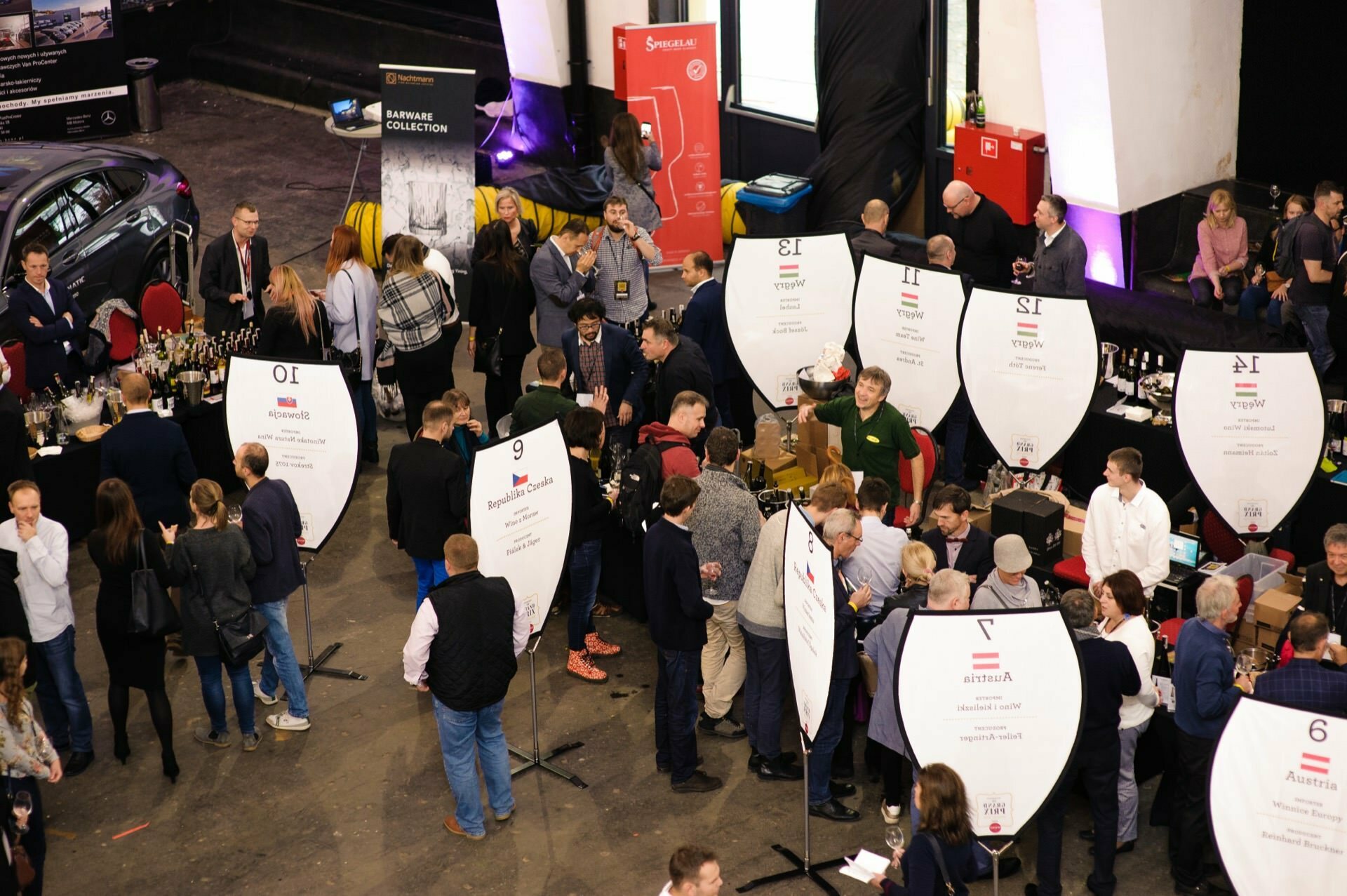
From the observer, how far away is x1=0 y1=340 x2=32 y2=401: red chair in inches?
374

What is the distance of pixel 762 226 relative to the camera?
1316 centimetres

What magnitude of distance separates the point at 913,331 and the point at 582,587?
8.36 feet

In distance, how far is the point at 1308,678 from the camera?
19.0 feet

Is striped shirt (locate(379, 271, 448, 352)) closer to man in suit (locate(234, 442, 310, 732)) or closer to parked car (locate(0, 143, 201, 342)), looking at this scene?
man in suit (locate(234, 442, 310, 732))

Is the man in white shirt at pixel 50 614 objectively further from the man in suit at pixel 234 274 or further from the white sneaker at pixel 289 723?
the man in suit at pixel 234 274

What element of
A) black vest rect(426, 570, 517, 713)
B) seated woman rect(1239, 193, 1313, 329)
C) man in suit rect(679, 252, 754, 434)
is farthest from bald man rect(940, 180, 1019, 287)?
black vest rect(426, 570, 517, 713)

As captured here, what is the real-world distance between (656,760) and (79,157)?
688 centimetres

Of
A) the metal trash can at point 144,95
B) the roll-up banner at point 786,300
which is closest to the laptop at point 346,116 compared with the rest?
the metal trash can at point 144,95

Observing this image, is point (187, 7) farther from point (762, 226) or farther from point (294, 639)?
point (294, 639)

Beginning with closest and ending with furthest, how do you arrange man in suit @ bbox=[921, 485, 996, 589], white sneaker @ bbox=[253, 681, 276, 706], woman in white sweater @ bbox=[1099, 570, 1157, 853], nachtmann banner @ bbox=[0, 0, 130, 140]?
woman in white sweater @ bbox=[1099, 570, 1157, 853]
man in suit @ bbox=[921, 485, 996, 589]
white sneaker @ bbox=[253, 681, 276, 706]
nachtmann banner @ bbox=[0, 0, 130, 140]

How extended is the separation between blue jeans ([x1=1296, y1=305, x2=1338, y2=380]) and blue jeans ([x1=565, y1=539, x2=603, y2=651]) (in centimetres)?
460

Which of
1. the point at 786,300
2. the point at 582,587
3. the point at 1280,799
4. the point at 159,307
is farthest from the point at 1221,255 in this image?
the point at 159,307

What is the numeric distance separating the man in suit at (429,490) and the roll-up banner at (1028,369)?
291cm

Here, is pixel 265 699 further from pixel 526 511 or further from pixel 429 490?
pixel 526 511
